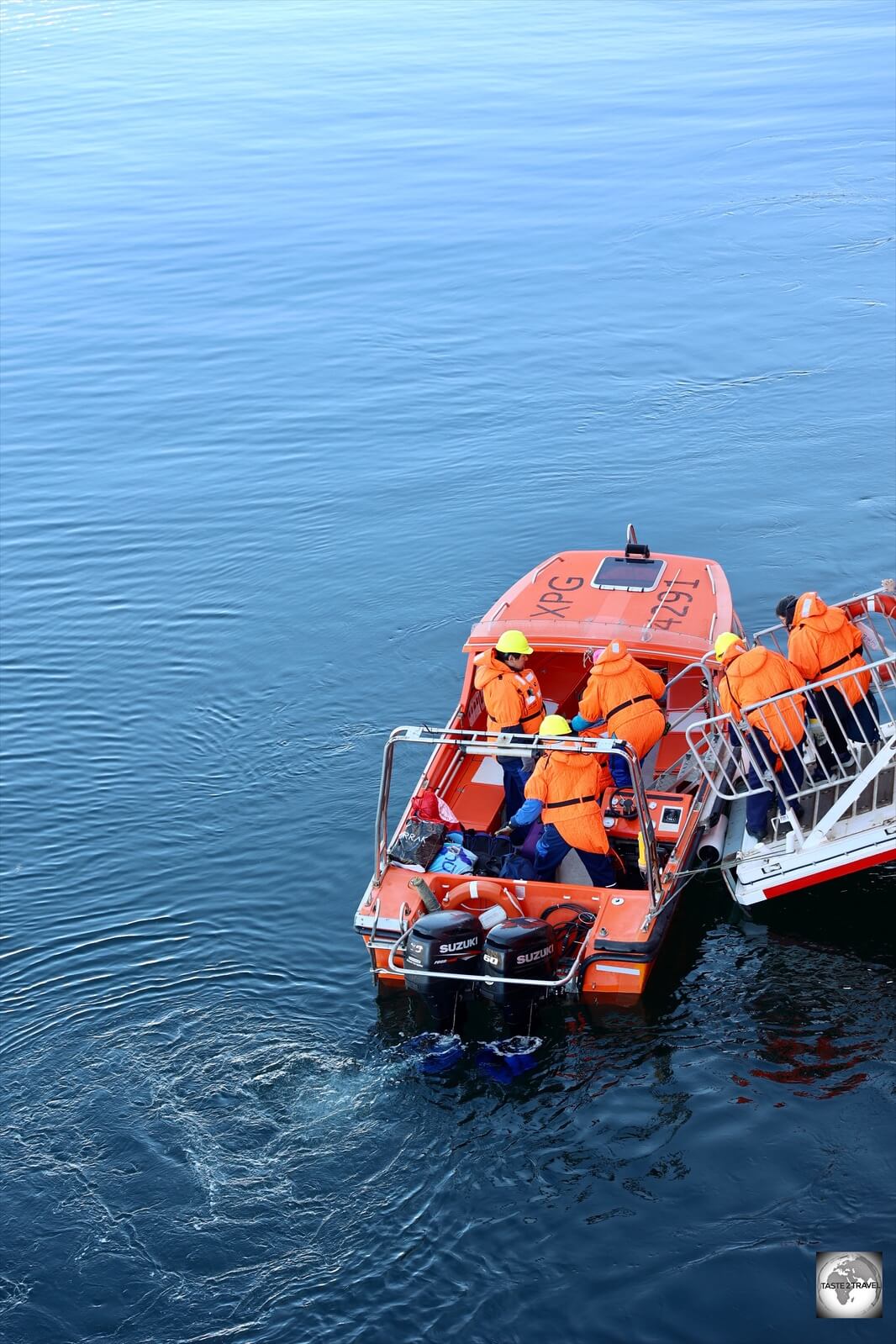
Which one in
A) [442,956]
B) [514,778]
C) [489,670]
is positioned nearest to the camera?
[442,956]

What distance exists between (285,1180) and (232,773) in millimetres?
5036

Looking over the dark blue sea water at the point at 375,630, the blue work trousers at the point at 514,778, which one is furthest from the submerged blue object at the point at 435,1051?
the blue work trousers at the point at 514,778

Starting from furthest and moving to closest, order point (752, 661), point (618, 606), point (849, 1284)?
1. point (618, 606)
2. point (752, 661)
3. point (849, 1284)

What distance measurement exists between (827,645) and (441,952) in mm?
3391

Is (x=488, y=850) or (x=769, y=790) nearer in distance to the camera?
(x=769, y=790)

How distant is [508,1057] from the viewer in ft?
28.1

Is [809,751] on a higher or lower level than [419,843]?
higher

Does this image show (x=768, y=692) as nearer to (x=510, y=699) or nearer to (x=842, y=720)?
(x=842, y=720)

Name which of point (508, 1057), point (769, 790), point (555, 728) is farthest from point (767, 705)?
point (508, 1057)

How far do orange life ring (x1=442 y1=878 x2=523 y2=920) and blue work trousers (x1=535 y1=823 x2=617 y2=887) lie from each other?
1.69ft

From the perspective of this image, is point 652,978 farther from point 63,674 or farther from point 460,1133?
point 63,674

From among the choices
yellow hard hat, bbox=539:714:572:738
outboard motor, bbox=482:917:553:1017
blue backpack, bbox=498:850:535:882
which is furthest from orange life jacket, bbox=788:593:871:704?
outboard motor, bbox=482:917:553:1017

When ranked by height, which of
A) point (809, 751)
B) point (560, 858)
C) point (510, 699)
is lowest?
point (560, 858)

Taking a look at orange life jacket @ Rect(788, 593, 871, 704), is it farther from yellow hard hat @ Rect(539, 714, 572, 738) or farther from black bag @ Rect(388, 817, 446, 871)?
black bag @ Rect(388, 817, 446, 871)
